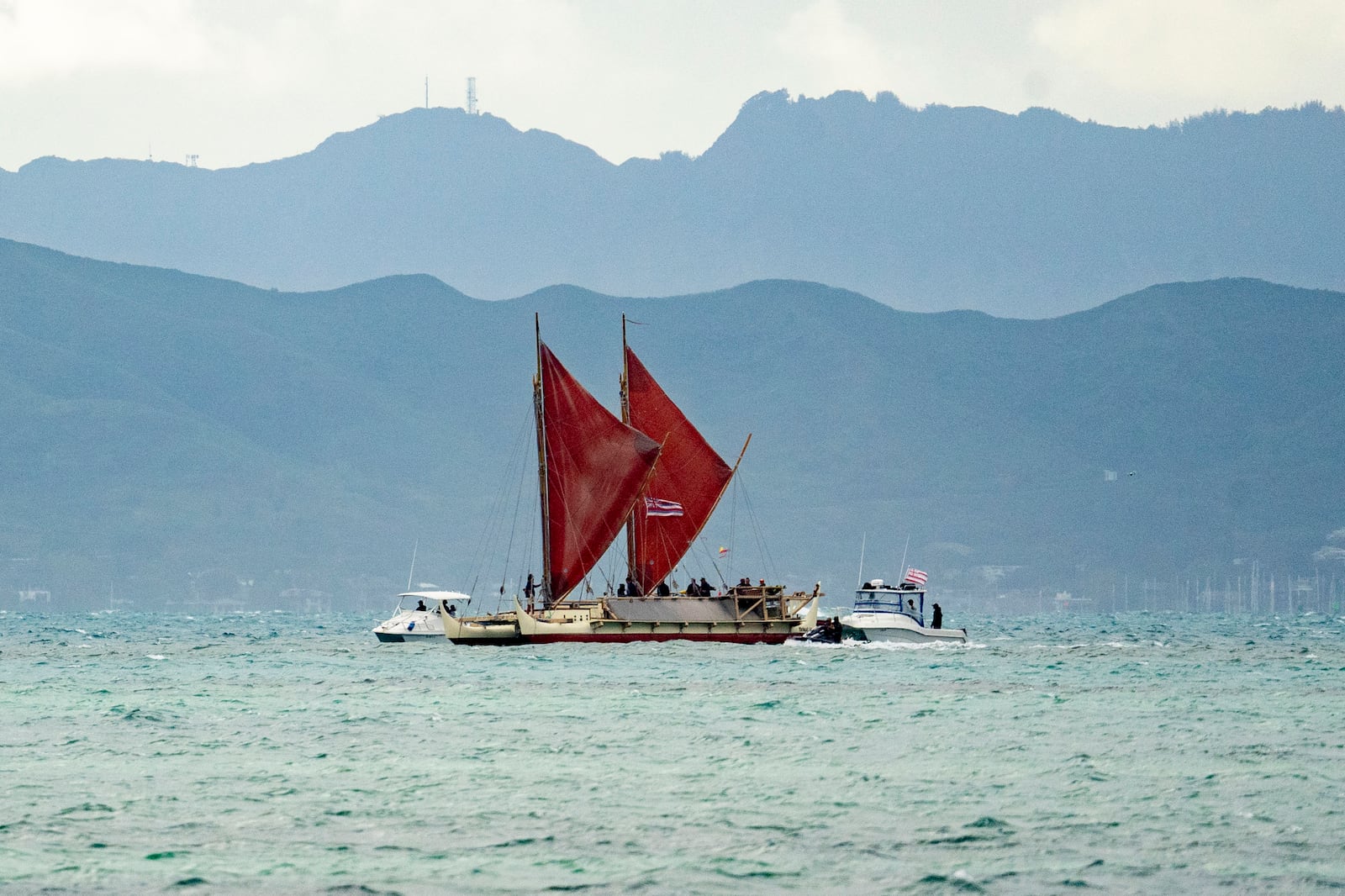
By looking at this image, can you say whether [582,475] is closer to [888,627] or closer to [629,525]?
[629,525]

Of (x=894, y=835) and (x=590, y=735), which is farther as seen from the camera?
(x=590, y=735)

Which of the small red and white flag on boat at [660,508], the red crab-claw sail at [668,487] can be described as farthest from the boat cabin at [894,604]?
the small red and white flag on boat at [660,508]

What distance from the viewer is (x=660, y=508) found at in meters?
94.1

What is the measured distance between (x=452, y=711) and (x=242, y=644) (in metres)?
62.9

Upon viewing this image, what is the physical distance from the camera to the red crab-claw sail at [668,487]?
309 feet

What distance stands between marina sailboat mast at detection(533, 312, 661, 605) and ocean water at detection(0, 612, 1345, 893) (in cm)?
2277

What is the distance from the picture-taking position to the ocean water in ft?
88.0

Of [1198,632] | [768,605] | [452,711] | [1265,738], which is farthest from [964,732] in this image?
[1198,632]

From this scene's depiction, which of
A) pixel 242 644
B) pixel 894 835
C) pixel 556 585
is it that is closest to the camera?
pixel 894 835

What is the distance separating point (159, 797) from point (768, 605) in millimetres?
59566

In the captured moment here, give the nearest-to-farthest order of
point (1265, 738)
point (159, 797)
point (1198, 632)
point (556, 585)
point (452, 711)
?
point (159, 797) → point (1265, 738) → point (452, 711) → point (556, 585) → point (1198, 632)

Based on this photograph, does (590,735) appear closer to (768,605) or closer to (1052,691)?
(1052,691)

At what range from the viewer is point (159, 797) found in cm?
3359

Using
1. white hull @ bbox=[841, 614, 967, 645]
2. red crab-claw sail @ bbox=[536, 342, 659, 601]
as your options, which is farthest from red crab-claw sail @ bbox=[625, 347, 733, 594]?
white hull @ bbox=[841, 614, 967, 645]
